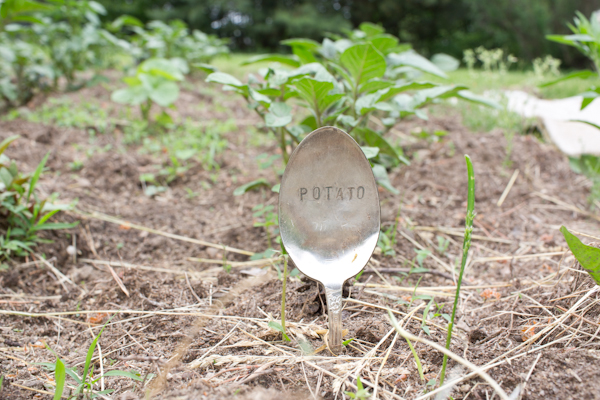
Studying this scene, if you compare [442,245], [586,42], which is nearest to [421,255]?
[442,245]

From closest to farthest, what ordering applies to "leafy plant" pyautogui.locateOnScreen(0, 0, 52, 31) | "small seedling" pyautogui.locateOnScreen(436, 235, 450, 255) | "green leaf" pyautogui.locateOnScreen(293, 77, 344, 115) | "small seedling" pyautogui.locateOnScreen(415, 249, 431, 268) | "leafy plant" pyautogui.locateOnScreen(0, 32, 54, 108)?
"green leaf" pyautogui.locateOnScreen(293, 77, 344, 115)
"small seedling" pyautogui.locateOnScreen(415, 249, 431, 268)
"small seedling" pyautogui.locateOnScreen(436, 235, 450, 255)
"leafy plant" pyautogui.locateOnScreen(0, 0, 52, 31)
"leafy plant" pyautogui.locateOnScreen(0, 32, 54, 108)

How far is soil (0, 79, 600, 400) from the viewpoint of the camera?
74cm

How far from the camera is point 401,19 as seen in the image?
38.8 feet

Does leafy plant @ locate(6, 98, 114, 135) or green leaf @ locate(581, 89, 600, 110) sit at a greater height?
green leaf @ locate(581, 89, 600, 110)

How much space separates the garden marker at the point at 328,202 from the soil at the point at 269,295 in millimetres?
164

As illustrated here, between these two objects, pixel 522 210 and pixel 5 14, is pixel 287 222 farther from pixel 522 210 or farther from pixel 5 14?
pixel 5 14

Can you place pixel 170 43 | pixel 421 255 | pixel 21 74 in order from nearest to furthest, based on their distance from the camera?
1. pixel 421 255
2. pixel 21 74
3. pixel 170 43

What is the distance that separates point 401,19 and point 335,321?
12.8 metres

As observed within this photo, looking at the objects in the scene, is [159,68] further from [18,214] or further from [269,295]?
[269,295]

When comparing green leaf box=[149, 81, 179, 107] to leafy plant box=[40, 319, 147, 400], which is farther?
green leaf box=[149, 81, 179, 107]

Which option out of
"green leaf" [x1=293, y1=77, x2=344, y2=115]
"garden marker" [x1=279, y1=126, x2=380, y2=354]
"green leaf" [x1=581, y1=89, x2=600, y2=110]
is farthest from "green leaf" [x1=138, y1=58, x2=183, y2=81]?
"green leaf" [x1=581, y1=89, x2=600, y2=110]

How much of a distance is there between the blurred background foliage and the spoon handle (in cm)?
785

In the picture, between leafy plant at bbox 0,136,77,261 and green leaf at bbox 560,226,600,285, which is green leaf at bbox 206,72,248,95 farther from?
green leaf at bbox 560,226,600,285

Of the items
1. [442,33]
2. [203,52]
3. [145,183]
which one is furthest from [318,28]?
[145,183]
